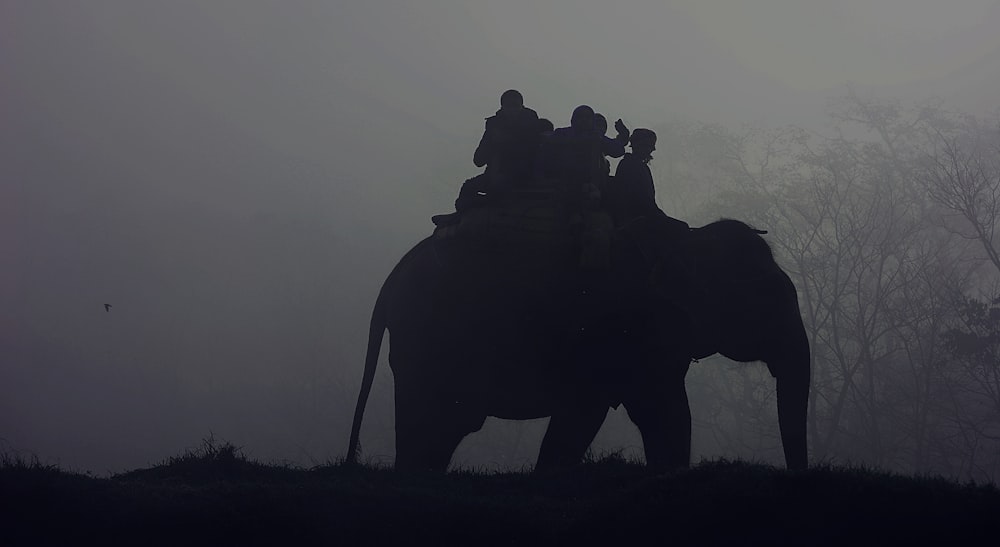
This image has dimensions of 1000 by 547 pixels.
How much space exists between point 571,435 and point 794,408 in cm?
249

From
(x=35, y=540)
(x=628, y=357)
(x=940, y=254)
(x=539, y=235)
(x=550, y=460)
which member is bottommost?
(x=35, y=540)

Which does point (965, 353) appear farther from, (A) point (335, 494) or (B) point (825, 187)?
(A) point (335, 494)

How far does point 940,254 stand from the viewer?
39.2m

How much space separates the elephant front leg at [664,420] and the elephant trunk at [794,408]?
0.96 metres

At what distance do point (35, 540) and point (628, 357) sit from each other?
233 inches

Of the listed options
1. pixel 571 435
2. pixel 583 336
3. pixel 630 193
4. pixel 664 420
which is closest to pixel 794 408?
pixel 664 420

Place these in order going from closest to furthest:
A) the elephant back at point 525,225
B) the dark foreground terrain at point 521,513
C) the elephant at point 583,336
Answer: the dark foreground terrain at point 521,513
the elephant at point 583,336
the elephant back at point 525,225

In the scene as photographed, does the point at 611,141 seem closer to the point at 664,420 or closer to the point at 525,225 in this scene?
the point at 525,225

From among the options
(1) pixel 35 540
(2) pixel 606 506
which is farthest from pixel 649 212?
(1) pixel 35 540

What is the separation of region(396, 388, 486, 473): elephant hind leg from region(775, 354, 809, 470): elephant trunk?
10.8ft

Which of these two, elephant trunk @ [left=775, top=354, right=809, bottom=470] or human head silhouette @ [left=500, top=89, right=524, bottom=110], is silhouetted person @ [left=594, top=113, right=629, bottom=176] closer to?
human head silhouette @ [left=500, top=89, right=524, bottom=110]

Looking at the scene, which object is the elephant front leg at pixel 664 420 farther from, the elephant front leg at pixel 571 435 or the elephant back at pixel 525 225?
the elephant back at pixel 525 225

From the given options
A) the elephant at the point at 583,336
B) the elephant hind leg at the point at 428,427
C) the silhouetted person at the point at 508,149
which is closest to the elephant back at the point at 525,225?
the elephant at the point at 583,336

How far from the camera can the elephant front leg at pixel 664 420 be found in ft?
33.0
